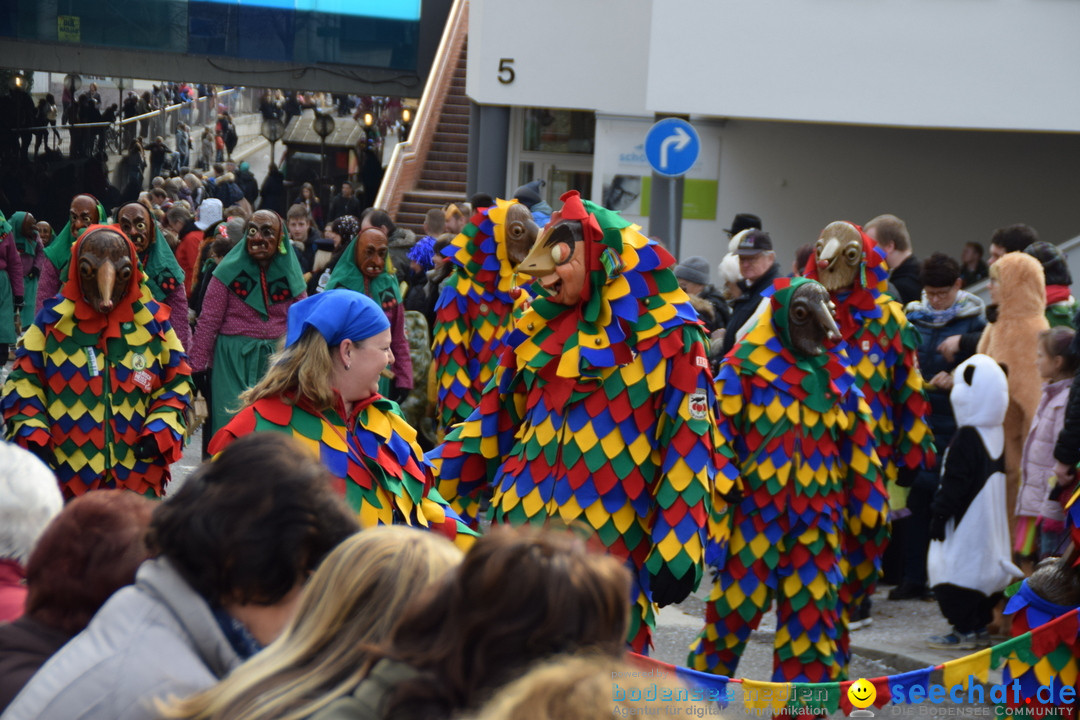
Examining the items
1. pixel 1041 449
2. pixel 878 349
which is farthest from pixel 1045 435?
pixel 878 349

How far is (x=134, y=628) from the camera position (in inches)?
86.4

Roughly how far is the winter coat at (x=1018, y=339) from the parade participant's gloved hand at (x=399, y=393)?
3835 millimetres

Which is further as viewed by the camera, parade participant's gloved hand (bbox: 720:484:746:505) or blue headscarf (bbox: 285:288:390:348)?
parade participant's gloved hand (bbox: 720:484:746:505)

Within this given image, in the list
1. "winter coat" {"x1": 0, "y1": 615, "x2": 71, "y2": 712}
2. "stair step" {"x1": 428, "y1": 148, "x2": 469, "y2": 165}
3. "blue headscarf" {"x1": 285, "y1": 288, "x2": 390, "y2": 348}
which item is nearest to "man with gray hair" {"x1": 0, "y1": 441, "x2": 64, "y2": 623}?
"winter coat" {"x1": 0, "y1": 615, "x2": 71, "y2": 712}

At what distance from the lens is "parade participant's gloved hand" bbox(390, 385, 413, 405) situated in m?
8.86

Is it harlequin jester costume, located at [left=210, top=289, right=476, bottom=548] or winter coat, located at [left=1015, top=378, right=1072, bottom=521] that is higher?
harlequin jester costume, located at [left=210, top=289, right=476, bottom=548]

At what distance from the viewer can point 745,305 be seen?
26.4ft

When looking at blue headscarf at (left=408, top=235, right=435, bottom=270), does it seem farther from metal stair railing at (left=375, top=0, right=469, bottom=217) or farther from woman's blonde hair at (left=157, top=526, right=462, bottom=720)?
metal stair railing at (left=375, top=0, right=469, bottom=217)

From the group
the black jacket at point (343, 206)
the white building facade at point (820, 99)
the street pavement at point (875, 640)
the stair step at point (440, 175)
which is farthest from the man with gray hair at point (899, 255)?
the stair step at point (440, 175)

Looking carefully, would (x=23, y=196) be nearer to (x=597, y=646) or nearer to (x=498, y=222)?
(x=498, y=222)

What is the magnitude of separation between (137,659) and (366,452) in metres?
1.77

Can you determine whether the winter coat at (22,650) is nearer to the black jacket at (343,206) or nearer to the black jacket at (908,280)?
the black jacket at (908,280)

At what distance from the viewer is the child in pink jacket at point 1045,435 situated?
21.0ft

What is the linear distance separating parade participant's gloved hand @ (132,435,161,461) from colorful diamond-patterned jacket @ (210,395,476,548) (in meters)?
2.43
